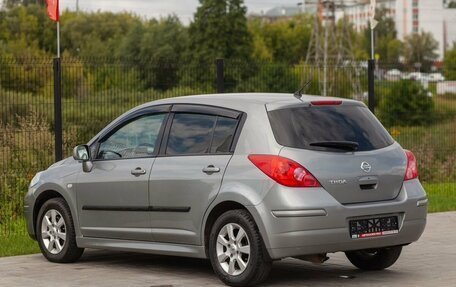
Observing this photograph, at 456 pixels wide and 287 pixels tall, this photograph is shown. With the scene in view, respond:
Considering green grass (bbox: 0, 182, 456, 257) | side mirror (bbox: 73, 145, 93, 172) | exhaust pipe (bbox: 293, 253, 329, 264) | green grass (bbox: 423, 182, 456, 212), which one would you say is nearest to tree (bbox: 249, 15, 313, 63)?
green grass (bbox: 423, 182, 456, 212)

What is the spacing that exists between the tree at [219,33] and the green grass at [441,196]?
59.1 metres

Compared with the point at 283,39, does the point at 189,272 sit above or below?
below

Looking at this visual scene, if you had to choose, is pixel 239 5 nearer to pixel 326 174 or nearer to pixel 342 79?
pixel 342 79

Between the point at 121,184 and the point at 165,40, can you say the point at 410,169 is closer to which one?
the point at 121,184

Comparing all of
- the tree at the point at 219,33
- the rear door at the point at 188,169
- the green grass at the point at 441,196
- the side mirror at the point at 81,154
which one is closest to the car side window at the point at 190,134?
the rear door at the point at 188,169

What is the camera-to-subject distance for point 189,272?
1066 cm

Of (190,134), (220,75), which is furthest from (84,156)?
(220,75)

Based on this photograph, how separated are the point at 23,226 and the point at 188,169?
4.83m

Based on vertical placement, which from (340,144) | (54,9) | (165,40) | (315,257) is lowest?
(315,257)

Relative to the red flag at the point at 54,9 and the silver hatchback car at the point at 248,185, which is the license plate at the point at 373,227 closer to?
the silver hatchback car at the point at 248,185

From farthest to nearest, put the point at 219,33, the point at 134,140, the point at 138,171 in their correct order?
1. the point at 219,33
2. the point at 134,140
3. the point at 138,171

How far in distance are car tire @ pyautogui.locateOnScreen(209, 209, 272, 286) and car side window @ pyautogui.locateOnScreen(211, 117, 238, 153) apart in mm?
619

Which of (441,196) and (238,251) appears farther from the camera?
(441,196)

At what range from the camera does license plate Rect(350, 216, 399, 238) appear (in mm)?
9512
